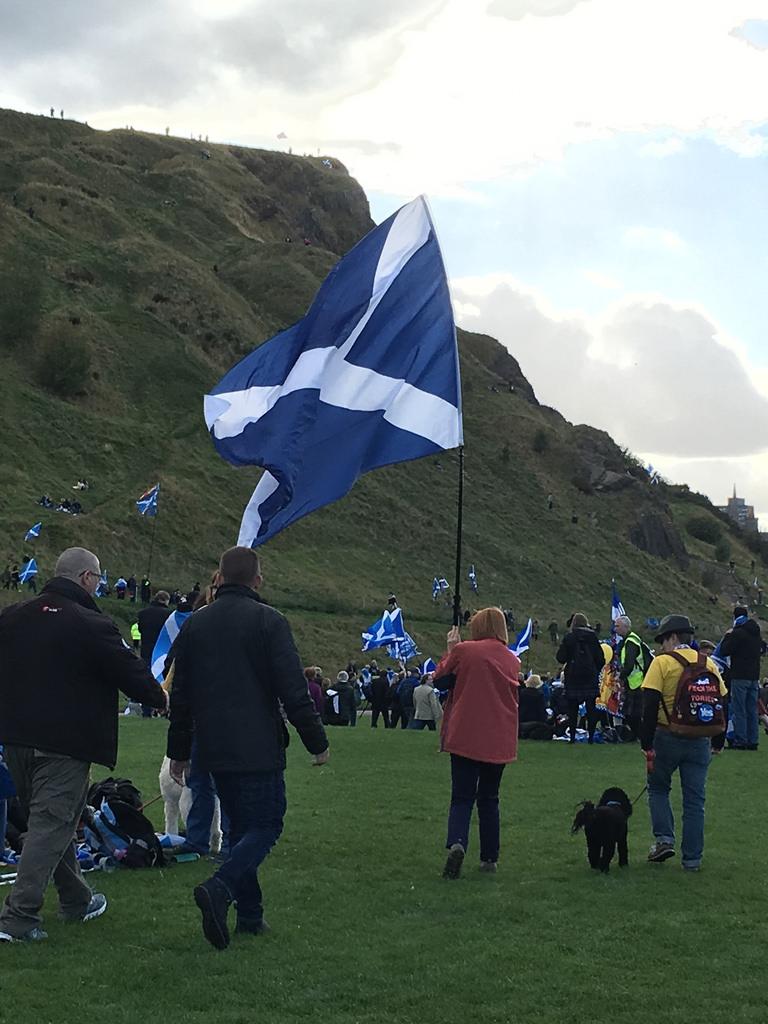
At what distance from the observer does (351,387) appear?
35.9 ft

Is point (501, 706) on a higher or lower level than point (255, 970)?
higher

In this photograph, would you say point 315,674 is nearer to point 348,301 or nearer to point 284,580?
point 348,301

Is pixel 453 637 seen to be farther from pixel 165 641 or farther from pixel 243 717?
pixel 165 641

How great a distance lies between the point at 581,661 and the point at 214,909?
13.7 m

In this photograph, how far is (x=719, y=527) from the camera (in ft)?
526

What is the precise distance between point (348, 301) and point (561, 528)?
90.2m

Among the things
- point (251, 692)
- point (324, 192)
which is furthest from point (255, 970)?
point (324, 192)

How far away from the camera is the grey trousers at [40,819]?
7.25 metres

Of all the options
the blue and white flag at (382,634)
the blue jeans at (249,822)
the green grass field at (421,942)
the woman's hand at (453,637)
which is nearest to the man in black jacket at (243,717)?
the blue jeans at (249,822)

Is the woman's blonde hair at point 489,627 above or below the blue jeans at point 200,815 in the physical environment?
above

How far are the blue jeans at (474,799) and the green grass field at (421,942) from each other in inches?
11.4

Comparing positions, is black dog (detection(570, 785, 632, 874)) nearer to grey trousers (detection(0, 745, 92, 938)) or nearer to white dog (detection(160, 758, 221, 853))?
white dog (detection(160, 758, 221, 853))

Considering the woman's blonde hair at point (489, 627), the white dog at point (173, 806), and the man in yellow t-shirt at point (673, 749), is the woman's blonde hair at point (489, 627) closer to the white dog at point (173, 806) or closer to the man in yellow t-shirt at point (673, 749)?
the man in yellow t-shirt at point (673, 749)

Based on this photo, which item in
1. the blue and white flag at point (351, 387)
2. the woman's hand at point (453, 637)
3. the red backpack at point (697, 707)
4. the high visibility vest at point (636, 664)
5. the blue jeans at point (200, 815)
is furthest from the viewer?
the high visibility vest at point (636, 664)
